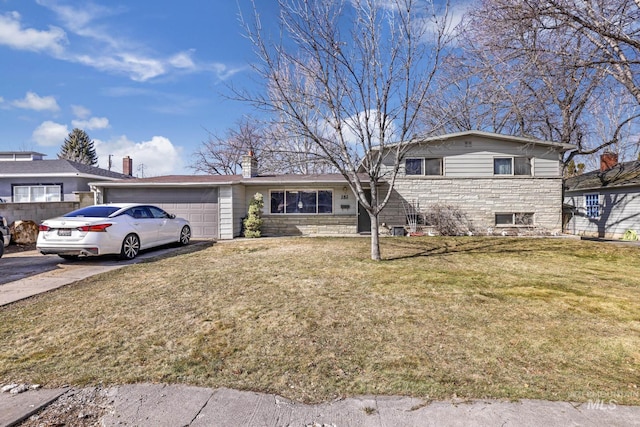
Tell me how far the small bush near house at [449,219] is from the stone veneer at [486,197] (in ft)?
0.62

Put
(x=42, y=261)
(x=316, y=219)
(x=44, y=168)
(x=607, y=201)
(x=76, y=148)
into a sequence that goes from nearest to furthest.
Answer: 1. (x=42, y=261)
2. (x=316, y=219)
3. (x=607, y=201)
4. (x=44, y=168)
5. (x=76, y=148)

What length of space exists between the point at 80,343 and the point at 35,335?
664 mm

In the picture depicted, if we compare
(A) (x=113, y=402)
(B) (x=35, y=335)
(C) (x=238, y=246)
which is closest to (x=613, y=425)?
(A) (x=113, y=402)

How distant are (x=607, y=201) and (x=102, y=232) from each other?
2075cm

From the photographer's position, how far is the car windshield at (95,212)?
7434mm

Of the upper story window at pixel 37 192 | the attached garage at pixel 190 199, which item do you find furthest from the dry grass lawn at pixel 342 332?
the upper story window at pixel 37 192

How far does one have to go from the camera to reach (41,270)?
6.48 m

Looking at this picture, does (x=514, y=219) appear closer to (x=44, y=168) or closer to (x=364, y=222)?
(x=364, y=222)

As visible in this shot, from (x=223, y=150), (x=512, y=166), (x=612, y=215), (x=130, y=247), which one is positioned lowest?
(x=130, y=247)

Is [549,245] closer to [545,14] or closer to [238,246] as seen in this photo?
[545,14]

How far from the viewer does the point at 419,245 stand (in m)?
9.98

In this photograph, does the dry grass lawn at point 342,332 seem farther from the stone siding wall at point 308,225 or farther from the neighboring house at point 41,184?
the neighboring house at point 41,184

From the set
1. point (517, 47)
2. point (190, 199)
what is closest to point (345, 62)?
point (517, 47)

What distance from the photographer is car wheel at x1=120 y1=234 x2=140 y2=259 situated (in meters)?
7.58
